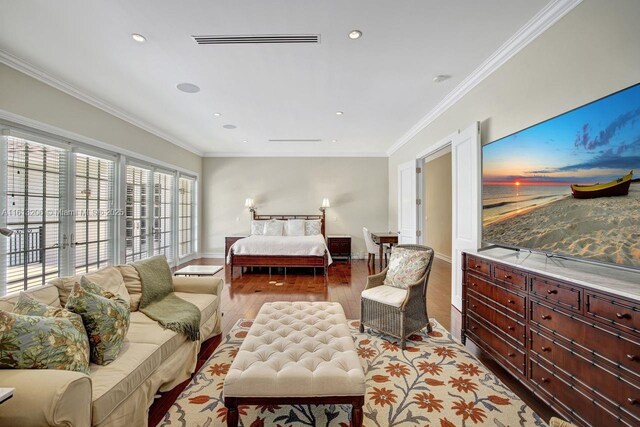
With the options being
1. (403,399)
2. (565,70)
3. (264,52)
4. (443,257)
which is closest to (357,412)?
(403,399)

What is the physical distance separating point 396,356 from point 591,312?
59.0 inches

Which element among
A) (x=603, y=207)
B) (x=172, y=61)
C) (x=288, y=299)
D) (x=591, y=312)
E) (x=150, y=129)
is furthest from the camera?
(x=150, y=129)

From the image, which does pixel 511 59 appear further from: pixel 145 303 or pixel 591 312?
pixel 145 303

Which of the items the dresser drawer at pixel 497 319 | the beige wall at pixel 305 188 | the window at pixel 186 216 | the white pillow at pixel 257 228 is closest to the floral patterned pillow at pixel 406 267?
the dresser drawer at pixel 497 319

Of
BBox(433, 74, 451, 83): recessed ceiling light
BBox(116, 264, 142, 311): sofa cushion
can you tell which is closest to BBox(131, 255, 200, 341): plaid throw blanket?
BBox(116, 264, 142, 311): sofa cushion

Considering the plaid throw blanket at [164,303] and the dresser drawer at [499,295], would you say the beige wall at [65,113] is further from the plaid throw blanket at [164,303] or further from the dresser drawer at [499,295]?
the dresser drawer at [499,295]

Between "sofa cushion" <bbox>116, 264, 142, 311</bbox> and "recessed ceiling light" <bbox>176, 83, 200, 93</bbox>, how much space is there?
2312mm

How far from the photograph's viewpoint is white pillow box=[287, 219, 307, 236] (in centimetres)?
696

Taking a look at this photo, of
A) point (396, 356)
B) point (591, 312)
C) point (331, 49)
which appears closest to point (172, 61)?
point (331, 49)

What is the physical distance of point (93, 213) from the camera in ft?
13.4

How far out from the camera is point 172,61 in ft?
9.62

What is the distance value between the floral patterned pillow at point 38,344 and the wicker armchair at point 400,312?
7.49 feet

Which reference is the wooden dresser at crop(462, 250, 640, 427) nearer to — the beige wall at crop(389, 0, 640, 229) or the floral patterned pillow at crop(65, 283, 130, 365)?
the beige wall at crop(389, 0, 640, 229)

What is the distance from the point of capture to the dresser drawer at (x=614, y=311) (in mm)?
1277
